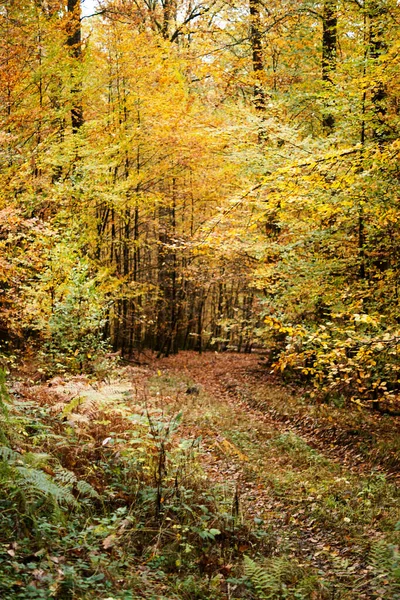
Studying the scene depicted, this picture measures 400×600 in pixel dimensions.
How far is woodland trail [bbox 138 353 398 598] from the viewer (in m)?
5.90

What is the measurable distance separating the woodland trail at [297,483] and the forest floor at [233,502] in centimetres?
2

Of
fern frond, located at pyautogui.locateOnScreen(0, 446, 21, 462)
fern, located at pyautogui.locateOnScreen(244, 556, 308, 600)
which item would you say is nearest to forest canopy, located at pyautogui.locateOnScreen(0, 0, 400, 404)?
fern, located at pyautogui.locateOnScreen(244, 556, 308, 600)

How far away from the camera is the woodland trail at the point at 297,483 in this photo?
5898 millimetres

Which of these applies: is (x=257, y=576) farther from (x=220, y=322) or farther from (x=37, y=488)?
(x=220, y=322)

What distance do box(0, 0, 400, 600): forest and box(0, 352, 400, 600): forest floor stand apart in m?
0.03

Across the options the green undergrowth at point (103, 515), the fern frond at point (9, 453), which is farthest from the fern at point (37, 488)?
the fern frond at point (9, 453)

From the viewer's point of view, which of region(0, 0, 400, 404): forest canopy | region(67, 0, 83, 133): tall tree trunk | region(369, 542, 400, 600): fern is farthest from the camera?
region(67, 0, 83, 133): tall tree trunk

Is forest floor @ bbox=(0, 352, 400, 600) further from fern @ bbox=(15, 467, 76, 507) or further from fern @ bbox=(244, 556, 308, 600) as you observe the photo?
fern @ bbox=(15, 467, 76, 507)

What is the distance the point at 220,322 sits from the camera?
1579 cm

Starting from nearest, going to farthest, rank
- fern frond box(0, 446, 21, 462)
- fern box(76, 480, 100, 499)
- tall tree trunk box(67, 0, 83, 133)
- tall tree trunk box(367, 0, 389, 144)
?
1. fern frond box(0, 446, 21, 462)
2. fern box(76, 480, 100, 499)
3. tall tree trunk box(367, 0, 389, 144)
4. tall tree trunk box(67, 0, 83, 133)

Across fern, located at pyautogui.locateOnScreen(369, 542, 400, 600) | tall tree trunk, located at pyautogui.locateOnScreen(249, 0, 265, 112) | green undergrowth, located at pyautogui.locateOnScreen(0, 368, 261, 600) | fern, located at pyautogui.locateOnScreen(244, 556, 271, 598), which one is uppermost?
tall tree trunk, located at pyautogui.locateOnScreen(249, 0, 265, 112)

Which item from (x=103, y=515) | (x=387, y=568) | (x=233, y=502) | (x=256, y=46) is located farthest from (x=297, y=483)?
(x=256, y=46)

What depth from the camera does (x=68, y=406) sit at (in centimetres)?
642

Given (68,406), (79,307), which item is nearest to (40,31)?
(79,307)
